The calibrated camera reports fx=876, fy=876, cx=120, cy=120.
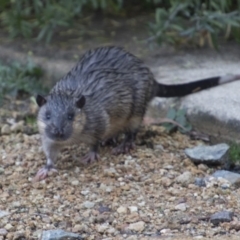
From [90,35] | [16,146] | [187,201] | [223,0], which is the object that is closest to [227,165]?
[187,201]

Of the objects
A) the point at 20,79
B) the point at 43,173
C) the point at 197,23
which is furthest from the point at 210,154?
the point at 20,79

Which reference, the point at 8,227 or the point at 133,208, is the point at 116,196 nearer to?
the point at 133,208

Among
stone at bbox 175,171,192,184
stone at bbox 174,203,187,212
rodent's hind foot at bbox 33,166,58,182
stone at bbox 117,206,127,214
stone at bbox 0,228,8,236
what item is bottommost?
rodent's hind foot at bbox 33,166,58,182

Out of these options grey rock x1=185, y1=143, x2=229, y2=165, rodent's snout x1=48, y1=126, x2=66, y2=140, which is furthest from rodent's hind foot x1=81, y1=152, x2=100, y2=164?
grey rock x1=185, y1=143, x2=229, y2=165

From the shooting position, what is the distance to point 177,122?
7199 millimetres

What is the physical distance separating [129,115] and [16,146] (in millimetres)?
931

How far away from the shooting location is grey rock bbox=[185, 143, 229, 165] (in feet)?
20.9

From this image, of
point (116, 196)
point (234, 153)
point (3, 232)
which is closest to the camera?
point (3, 232)

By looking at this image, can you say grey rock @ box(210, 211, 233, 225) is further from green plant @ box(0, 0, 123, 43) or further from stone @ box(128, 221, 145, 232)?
green plant @ box(0, 0, 123, 43)

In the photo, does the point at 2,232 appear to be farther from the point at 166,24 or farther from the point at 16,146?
the point at 166,24

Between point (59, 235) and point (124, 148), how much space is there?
175 cm

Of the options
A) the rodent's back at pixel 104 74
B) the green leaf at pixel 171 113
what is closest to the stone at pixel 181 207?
the rodent's back at pixel 104 74

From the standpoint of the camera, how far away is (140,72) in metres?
7.08

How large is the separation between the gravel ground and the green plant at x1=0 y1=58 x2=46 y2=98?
1.11 m
